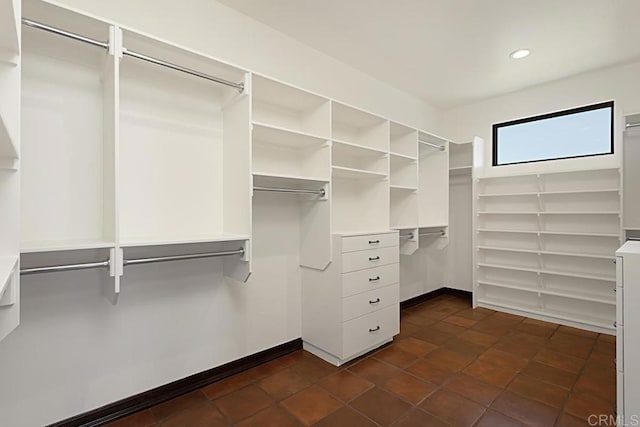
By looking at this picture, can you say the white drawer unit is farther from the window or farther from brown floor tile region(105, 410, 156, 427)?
the window

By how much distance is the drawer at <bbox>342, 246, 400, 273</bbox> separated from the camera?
251cm

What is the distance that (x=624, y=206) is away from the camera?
3.00 meters

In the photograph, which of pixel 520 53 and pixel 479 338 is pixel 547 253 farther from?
pixel 520 53

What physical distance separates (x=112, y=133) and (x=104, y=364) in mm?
1324

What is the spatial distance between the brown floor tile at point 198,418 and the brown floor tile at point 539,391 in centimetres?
197

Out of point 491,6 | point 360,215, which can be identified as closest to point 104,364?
point 360,215

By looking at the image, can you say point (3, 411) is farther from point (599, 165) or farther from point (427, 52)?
point (599, 165)

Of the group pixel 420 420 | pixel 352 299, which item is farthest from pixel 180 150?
pixel 420 420

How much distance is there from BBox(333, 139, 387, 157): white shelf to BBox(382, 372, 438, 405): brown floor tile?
6.17 ft

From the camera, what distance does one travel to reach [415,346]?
2.88 m

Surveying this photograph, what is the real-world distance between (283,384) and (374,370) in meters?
0.72

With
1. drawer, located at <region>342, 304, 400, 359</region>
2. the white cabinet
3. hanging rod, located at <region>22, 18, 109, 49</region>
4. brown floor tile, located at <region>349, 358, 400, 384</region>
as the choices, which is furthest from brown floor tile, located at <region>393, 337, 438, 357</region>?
hanging rod, located at <region>22, 18, 109, 49</region>

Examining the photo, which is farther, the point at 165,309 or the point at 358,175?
the point at 358,175

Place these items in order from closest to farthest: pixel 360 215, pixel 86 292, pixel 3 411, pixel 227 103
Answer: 1. pixel 3 411
2. pixel 86 292
3. pixel 227 103
4. pixel 360 215
